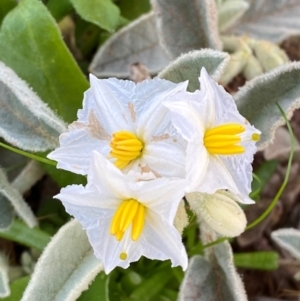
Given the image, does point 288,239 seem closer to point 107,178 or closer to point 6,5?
point 107,178

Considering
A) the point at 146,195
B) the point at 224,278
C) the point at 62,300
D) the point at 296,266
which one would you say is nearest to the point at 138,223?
the point at 146,195

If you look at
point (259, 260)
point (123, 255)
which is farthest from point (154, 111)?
point (259, 260)

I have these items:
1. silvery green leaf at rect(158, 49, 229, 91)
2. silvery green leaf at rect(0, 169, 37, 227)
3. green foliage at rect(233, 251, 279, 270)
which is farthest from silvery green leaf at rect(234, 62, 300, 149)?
silvery green leaf at rect(0, 169, 37, 227)

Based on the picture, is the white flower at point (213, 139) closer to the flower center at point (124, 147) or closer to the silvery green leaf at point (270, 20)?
the flower center at point (124, 147)

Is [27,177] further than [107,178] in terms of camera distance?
Yes

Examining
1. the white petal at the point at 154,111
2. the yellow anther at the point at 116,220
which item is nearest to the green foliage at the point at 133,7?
the white petal at the point at 154,111

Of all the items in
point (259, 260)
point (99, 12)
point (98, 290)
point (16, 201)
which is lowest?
point (259, 260)
